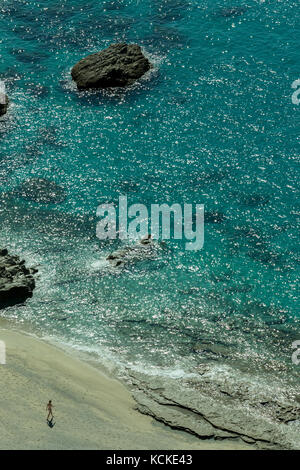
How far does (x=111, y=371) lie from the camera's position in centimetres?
4919

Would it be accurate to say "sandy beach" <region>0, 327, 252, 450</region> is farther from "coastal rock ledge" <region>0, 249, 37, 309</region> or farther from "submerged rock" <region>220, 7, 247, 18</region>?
"submerged rock" <region>220, 7, 247, 18</region>

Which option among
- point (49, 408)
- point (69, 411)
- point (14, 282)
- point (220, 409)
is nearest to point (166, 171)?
point (14, 282)

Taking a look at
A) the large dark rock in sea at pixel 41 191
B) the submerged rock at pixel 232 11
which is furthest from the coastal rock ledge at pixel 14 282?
the submerged rock at pixel 232 11

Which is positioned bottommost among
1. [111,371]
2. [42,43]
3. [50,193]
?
[111,371]

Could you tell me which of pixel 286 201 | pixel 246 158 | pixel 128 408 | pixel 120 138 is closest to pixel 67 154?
pixel 120 138

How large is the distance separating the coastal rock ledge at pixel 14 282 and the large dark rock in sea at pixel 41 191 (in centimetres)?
1034

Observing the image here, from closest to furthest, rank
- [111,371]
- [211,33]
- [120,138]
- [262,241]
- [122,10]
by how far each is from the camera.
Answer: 1. [111,371]
2. [262,241]
3. [120,138]
4. [211,33]
5. [122,10]

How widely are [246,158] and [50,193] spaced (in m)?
19.0

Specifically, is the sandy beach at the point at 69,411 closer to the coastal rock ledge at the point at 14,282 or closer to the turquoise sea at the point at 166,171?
the turquoise sea at the point at 166,171

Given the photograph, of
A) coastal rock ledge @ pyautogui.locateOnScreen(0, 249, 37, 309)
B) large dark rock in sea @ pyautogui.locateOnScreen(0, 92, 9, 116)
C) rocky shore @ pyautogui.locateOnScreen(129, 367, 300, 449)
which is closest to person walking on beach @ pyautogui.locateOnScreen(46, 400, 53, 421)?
rocky shore @ pyautogui.locateOnScreen(129, 367, 300, 449)

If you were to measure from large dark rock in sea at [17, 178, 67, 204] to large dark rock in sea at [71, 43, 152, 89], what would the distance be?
1632cm

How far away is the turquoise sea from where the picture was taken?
175 ft

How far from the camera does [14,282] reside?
55.6m

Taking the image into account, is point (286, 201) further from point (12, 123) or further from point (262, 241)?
point (12, 123)
